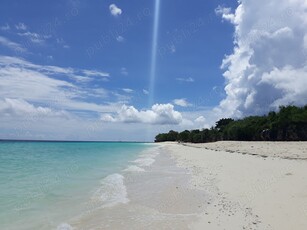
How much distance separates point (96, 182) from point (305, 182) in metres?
10.8

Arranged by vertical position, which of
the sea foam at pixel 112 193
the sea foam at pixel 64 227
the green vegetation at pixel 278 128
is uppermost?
the green vegetation at pixel 278 128

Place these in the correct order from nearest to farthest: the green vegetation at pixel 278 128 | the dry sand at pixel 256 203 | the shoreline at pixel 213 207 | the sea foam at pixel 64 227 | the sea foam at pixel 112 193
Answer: the dry sand at pixel 256 203
the shoreline at pixel 213 207
the sea foam at pixel 64 227
the sea foam at pixel 112 193
the green vegetation at pixel 278 128

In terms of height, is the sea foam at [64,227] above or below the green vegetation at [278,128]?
below

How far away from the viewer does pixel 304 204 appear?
9508mm

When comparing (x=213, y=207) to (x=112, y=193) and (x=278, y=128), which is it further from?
(x=278, y=128)

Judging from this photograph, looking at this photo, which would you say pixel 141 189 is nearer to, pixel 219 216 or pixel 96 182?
pixel 96 182

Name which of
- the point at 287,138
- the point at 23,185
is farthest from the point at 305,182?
the point at 287,138

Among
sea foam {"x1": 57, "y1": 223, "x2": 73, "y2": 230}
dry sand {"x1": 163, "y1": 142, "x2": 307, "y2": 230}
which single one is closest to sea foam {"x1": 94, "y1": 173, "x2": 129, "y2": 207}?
sea foam {"x1": 57, "y1": 223, "x2": 73, "y2": 230}

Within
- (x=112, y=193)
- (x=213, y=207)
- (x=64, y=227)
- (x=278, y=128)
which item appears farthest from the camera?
(x=278, y=128)

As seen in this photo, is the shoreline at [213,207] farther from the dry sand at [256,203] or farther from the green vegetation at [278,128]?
the green vegetation at [278,128]

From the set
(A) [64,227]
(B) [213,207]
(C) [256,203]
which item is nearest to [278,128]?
(C) [256,203]

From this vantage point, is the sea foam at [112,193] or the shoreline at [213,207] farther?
the sea foam at [112,193]

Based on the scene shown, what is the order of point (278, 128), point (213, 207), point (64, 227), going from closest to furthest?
1. point (64, 227)
2. point (213, 207)
3. point (278, 128)

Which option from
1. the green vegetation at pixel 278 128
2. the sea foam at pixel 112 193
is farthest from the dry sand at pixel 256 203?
the green vegetation at pixel 278 128
